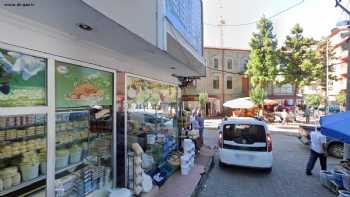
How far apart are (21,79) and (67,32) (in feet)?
2.62

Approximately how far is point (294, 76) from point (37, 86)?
23939 millimetres

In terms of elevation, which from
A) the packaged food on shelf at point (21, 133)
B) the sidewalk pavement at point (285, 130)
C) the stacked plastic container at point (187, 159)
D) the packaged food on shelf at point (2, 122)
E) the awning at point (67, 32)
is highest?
the awning at point (67, 32)

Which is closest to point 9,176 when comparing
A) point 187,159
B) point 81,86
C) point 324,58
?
point 81,86

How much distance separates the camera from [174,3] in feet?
15.5

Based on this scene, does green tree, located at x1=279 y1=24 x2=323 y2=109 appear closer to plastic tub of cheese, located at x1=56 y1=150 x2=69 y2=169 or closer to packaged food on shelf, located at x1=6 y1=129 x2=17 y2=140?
plastic tub of cheese, located at x1=56 y1=150 x2=69 y2=169

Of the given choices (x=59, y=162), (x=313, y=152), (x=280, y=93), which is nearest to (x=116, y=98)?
(x=59, y=162)

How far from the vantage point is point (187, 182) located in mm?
6062

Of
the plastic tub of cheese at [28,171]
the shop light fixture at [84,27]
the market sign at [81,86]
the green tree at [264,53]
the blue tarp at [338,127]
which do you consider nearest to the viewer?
the shop light fixture at [84,27]

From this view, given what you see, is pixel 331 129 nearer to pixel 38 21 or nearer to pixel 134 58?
pixel 134 58

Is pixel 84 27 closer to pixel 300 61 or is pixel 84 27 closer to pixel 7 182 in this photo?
pixel 7 182

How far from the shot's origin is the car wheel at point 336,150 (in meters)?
9.73

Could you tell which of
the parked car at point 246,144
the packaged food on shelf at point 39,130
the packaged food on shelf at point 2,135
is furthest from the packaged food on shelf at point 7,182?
the parked car at point 246,144

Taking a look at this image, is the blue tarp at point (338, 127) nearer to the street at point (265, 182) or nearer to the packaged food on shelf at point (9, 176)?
the street at point (265, 182)

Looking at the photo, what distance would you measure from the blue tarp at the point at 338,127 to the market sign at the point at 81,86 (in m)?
4.36
